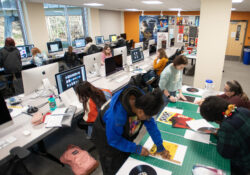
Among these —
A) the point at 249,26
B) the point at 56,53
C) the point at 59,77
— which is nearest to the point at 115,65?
the point at 59,77

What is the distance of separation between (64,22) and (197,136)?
8196 millimetres

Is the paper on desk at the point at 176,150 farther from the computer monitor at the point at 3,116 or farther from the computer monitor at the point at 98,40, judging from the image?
the computer monitor at the point at 98,40

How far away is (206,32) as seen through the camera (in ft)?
12.2

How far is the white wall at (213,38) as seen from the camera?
11.5 ft

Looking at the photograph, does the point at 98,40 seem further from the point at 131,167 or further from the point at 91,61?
the point at 131,167

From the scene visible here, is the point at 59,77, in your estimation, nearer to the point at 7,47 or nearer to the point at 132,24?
the point at 7,47

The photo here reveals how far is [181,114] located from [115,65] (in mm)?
2054

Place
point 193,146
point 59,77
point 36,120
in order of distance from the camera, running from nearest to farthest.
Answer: point 193,146 → point 36,120 → point 59,77

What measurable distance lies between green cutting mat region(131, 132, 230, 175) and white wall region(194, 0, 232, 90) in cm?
279

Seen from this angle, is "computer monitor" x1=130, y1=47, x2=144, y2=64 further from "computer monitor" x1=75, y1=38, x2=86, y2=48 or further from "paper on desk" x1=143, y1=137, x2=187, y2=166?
"computer monitor" x1=75, y1=38, x2=86, y2=48

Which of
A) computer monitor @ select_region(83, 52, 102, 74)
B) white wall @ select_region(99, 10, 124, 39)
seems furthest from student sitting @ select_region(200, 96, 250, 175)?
white wall @ select_region(99, 10, 124, 39)

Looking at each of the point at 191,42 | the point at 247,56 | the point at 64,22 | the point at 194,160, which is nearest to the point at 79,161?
the point at 194,160

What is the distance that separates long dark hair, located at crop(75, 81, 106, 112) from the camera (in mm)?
2070

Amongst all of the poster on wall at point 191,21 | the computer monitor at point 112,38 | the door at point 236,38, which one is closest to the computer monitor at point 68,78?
the computer monitor at point 112,38
